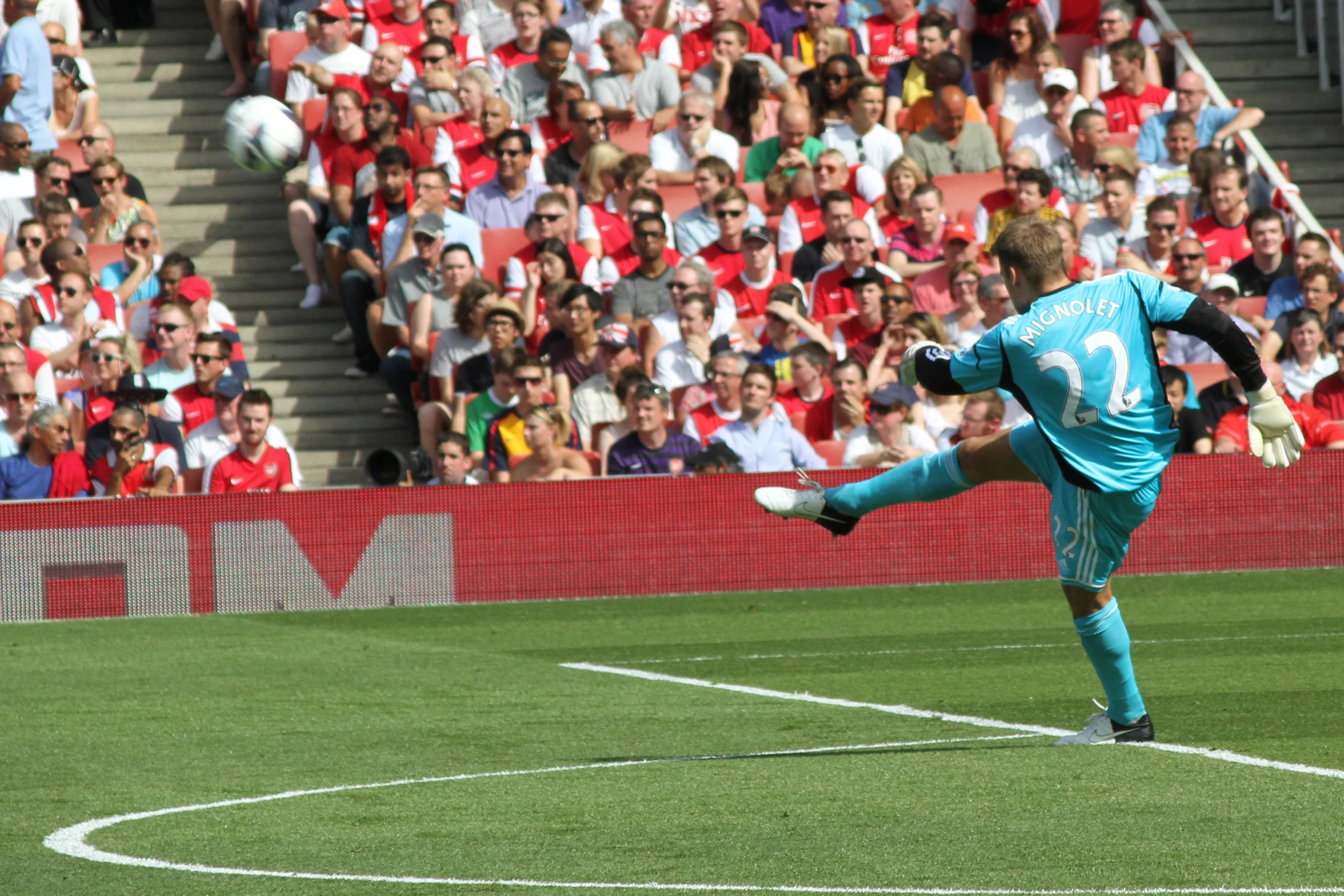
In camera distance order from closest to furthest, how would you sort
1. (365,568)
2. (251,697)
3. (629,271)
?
(251,697), (365,568), (629,271)

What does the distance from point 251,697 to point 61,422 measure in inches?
213

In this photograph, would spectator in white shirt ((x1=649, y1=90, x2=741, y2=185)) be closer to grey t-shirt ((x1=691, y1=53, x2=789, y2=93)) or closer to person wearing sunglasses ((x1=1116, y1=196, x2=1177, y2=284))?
grey t-shirt ((x1=691, y1=53, x2=789, y2=93))

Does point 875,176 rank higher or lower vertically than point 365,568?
higher

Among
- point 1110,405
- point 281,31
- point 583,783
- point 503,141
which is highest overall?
point 281,31

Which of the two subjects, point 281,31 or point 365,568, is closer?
point 365,568

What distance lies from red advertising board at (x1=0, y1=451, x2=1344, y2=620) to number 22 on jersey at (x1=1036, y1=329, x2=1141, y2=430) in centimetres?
644

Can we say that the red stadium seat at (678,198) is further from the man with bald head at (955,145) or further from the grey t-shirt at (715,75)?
the man with bald head at (955,145)

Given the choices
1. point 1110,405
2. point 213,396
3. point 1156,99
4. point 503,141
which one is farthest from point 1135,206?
point 1110,405

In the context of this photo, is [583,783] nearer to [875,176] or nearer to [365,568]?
[365,568]

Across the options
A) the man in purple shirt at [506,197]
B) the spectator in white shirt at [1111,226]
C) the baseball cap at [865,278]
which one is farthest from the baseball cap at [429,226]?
the spectator in white shirt at [1111,226]

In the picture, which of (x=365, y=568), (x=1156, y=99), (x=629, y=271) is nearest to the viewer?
(x=365, y=568)

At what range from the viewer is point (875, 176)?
654 inches

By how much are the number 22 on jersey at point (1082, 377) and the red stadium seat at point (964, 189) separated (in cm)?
995

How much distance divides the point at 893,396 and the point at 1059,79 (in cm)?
449
